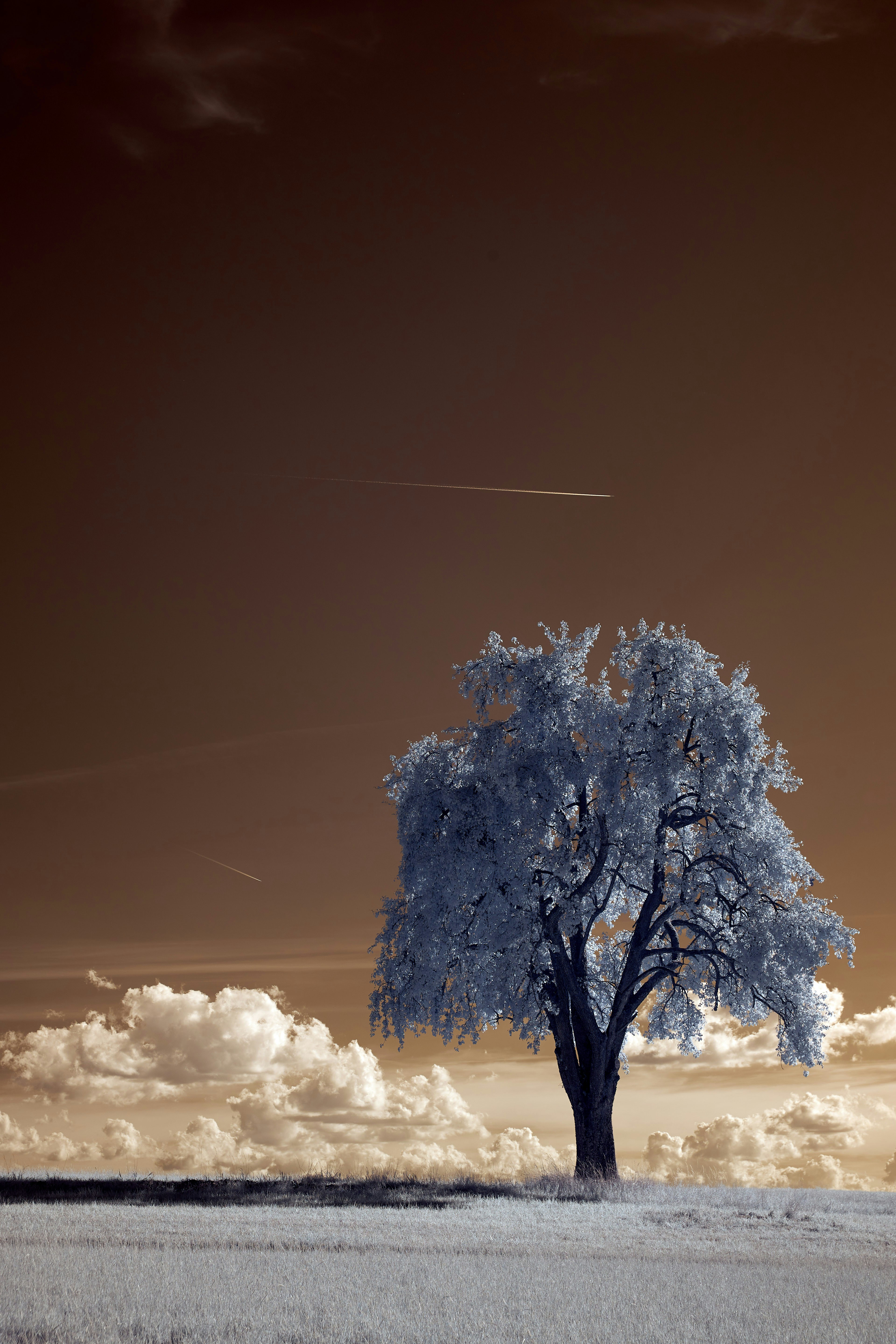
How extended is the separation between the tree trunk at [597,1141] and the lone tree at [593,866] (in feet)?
0.12

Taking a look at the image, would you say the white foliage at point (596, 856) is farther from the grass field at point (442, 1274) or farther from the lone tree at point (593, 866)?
the grass field at point (442, 1274)

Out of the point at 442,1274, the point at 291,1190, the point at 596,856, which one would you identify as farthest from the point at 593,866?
the point at 442,1274

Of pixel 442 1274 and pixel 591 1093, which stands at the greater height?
pixel 591 1093

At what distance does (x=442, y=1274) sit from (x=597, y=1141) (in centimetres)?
1322

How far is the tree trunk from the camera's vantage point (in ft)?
81.6

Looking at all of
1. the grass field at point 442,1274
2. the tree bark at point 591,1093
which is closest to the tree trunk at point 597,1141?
the tree bark at point 591,1093

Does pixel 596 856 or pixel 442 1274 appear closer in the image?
pixel 442 1274

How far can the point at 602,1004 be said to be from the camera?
28.8 m

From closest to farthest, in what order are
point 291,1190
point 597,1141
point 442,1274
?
point 442,1274 → point 291,1190 → point 597,1141

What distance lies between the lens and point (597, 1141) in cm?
2506

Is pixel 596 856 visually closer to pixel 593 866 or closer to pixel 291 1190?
pixel 593 866

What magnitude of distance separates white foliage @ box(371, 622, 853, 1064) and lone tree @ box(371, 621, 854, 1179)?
5 cm

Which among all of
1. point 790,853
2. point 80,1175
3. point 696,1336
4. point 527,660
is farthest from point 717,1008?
point 696,1336

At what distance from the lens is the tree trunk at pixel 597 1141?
81.6ft
